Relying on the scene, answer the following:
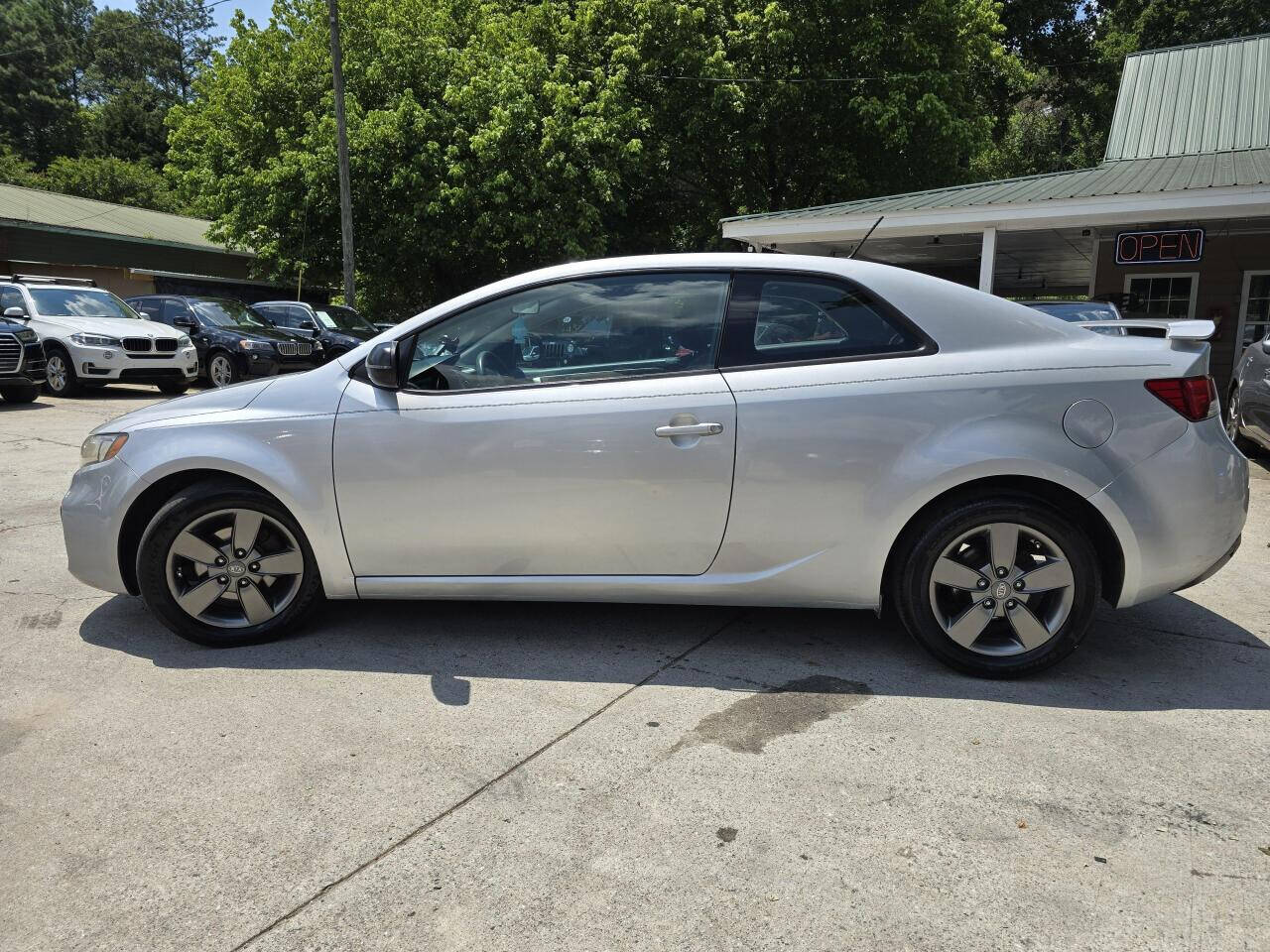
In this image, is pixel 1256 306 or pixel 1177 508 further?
pixel 1256 306

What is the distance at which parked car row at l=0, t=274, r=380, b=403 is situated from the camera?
1262 centimetres

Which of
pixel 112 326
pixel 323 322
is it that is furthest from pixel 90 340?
pixel 323 322

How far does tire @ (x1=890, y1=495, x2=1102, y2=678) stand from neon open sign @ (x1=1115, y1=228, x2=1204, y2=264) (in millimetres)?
12918

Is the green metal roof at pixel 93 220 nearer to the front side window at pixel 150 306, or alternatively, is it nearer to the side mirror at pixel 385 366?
the front side window at pixel 150 306

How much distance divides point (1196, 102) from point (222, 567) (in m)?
17.6

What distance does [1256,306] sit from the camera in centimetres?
1477

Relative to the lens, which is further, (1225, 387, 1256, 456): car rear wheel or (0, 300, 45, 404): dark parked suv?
(0, 300, 45, 404): dark parked suv

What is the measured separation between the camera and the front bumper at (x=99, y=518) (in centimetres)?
382

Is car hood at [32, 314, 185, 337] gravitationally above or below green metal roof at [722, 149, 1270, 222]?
below

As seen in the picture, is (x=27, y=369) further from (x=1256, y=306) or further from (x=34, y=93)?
(x=34, y=93)

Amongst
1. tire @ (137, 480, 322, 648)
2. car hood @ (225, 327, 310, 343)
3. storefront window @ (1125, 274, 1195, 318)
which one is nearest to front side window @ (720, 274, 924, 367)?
tire @ (137, 480, 322, 648)

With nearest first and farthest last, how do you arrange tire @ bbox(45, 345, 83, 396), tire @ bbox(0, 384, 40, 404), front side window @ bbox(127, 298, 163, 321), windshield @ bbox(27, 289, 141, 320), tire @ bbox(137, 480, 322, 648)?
tire @ bbox(137, 480, 322, 648) < tire @ bbox(0, 384, 40, 404) < tire @ bbox(45, 345, 83, 396) < windshield @ bbox(27, 289, 141, 320) < front side window @ bbox(127, 298, 163, 321)

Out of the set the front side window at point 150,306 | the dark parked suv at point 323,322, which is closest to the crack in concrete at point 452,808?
the dark parked suv at point 323,322

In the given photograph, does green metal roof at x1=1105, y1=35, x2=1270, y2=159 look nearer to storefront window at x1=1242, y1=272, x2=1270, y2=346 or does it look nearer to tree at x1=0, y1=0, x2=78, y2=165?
storefront window at x1=1242, y1=272, x2=1270, y2=346
